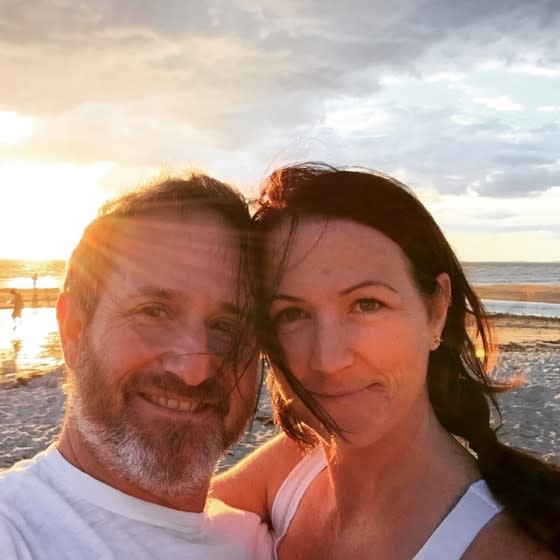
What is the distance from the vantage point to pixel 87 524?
2.36m

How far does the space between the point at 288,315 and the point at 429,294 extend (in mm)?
661

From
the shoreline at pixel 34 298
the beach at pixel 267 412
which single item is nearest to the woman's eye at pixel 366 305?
the beach at pixel 267 412

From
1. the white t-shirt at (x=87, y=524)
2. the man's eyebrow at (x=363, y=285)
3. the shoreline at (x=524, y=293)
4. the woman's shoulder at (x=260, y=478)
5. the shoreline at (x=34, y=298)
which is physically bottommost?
the shoreline at (x=34, y=298)

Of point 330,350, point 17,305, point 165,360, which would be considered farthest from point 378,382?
point 17,305

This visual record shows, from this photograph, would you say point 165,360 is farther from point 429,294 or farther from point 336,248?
point 429,294

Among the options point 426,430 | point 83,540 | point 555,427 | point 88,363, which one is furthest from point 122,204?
point 555,427

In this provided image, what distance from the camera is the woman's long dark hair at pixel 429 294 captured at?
257 cm

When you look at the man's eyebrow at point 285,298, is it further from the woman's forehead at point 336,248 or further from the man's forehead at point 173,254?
the man's forehead at point 173,254

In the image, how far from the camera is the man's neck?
268 centimetres

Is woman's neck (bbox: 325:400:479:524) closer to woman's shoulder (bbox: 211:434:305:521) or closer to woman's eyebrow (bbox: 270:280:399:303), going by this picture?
woman's shoulder (bbox: 211:434:305:521)

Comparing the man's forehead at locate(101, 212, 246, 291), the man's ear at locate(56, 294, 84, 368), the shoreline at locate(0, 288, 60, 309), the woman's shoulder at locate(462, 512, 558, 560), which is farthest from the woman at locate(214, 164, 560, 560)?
the shoreline at locate(0, 288, 60, 309)

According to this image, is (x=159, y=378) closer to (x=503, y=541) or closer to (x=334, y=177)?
(x=334, y=177)

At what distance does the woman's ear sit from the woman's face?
0.14 meters

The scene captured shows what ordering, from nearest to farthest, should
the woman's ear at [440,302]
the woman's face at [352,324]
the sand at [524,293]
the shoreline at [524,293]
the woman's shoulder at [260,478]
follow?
the woman's face at [352,324], the woman's ear at [440,302], the woman's shoulder at [260,478], the shoreline at [524,293], the sand at [524,293]
